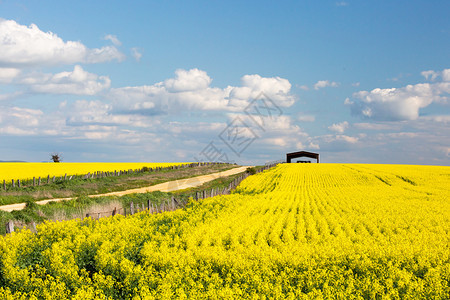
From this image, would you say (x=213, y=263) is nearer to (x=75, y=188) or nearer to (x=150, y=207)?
(x=150, y=207)

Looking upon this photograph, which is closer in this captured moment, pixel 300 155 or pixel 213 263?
pixel 213 263

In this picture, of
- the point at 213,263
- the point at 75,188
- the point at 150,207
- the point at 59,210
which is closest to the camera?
the point at 213,263

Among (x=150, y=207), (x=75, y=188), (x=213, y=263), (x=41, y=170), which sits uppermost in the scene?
(x=41, y=170)

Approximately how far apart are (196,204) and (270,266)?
13869 mm

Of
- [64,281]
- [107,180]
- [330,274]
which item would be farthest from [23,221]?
[107,180]

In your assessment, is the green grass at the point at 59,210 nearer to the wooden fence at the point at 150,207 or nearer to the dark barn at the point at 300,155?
the wooden fence at the point at 150,207

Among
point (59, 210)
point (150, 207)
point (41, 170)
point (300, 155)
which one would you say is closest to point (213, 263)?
point (150, 207)

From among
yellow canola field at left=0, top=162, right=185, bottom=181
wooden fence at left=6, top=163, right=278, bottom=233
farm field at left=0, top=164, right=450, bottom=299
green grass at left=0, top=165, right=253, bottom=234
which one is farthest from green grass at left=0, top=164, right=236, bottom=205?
farm field at left=0, top=164, right=450, bottom=299

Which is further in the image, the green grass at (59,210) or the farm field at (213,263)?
the green grass at (59,210)

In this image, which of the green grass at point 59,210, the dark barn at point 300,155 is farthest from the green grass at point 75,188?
the dark barn at point 300,155

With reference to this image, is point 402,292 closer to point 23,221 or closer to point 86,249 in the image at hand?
point 86,249

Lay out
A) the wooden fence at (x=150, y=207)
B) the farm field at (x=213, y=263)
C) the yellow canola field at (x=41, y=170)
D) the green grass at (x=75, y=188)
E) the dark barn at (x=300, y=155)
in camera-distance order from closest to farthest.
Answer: the farm field at (x=213, y=263) < the wooden fence at (x=150, y=207) < the green grass at (x=75, y=188) < the yellow canola field at (x=41, y=170) < the dark barn at (x=300, y=155)

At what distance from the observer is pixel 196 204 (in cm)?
2438

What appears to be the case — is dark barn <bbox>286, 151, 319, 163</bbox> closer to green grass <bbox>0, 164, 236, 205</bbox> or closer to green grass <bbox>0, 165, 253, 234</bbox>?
green grass <bbox>0, 164, 236, 205</bbox>
